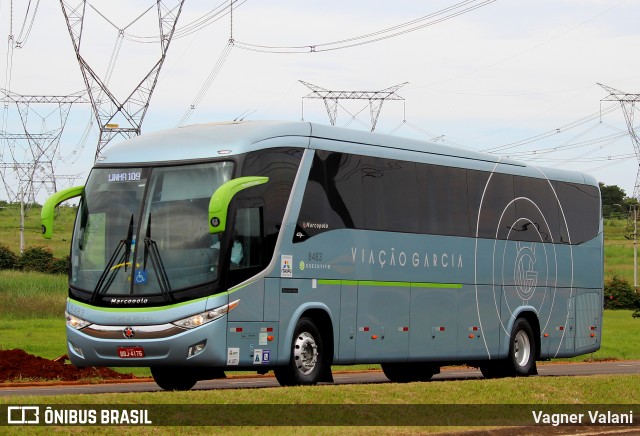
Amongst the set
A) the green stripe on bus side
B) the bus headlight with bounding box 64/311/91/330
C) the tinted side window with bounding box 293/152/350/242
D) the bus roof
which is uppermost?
the bus roof

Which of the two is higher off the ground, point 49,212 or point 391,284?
point 49,212

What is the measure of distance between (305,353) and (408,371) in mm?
6159

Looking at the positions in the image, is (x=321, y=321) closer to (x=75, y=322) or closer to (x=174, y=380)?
(x=174, y=380)

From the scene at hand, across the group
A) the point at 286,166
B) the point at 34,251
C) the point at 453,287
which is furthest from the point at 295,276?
the point at 34,251

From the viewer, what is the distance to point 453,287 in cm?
2466

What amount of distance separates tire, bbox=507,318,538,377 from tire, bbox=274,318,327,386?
6.82 m

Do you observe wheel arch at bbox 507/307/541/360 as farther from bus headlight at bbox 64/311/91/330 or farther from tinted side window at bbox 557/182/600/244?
bus headlight at bbox 64/311/91/330

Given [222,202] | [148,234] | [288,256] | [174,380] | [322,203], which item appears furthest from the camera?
[174,380]

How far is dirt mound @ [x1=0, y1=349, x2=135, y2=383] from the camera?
87.0 feet

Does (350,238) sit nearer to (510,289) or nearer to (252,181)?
(252,181)

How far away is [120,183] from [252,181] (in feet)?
7.56

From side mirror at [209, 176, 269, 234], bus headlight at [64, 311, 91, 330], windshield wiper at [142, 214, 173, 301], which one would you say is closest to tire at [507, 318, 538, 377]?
side mirror at [209, 176, 269, 234]

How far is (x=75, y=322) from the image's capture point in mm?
19656

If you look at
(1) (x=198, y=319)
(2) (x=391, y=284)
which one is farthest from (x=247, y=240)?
(2) (x=391, y=284)
